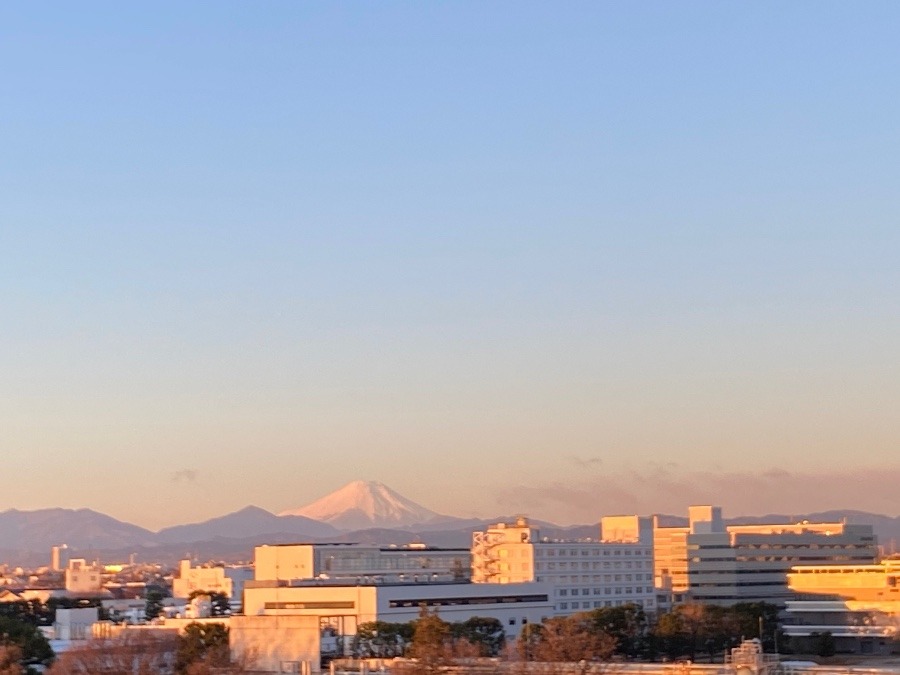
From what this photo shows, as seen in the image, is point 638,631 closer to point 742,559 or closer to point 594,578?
point 594,578

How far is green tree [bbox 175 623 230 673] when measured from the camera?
5072cm

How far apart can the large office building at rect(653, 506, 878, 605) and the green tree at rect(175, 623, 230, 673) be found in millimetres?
79737

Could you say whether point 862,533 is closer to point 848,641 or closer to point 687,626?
point 848,641

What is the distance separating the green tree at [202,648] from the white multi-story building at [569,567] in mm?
54189

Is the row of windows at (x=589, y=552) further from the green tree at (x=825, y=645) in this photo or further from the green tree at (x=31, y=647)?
the green tree at (x=31, y=647)

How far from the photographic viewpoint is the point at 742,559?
141 m

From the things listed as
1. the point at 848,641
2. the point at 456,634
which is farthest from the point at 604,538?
the point at 456,634

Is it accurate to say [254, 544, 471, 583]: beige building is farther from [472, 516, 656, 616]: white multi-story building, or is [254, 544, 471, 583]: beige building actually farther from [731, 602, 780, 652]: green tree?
[731, 602, 780, 652]: green tree

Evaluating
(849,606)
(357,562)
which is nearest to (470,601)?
(849,606)

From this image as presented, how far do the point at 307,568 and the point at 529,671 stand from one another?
10690 cm

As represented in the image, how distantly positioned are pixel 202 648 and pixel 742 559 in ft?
293

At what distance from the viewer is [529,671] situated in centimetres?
3959

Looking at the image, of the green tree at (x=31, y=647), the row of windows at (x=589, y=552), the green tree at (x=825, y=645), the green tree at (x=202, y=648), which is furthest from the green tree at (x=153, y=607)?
the green tree at (x=202, y=648)

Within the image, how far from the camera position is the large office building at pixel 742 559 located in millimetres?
140000
